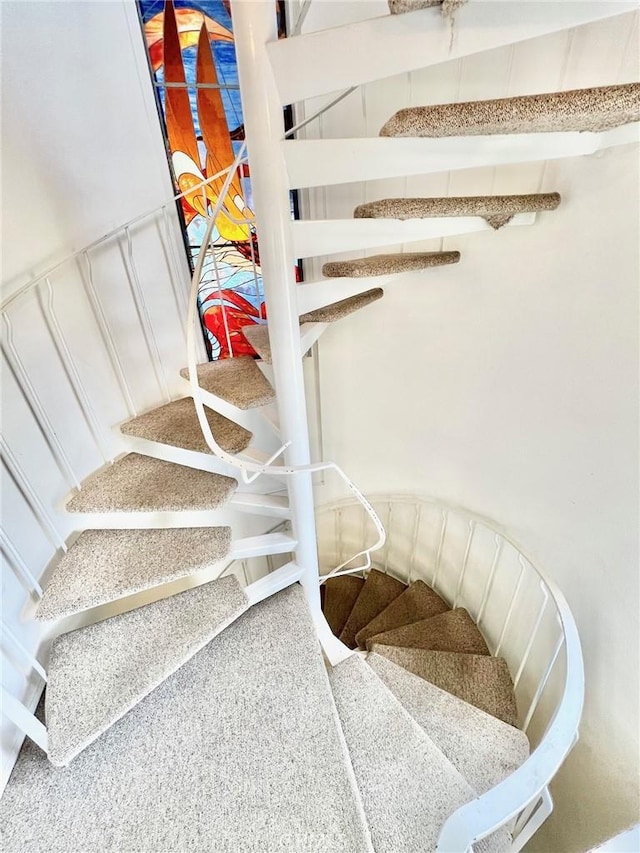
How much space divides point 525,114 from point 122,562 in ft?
5.64

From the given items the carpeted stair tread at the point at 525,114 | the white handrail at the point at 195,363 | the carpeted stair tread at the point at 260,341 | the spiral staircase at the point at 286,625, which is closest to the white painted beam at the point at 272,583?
the spiral staircase at the point at 286,625

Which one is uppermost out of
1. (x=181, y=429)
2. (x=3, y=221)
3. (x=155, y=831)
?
(x=3, y=221)

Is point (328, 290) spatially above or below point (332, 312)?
above

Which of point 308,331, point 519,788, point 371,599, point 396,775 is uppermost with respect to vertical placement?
point 308,331

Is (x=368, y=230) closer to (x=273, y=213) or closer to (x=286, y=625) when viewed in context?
(x=273, y=213)

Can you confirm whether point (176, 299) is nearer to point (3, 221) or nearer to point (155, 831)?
point (3, 221)

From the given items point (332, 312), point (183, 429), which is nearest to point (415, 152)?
point (332, 312)

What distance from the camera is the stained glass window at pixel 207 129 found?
165 centimetres

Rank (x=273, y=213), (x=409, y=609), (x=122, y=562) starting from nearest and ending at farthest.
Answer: (x=273, y=213) < (x=122, y=562) < (x=409, y=609)

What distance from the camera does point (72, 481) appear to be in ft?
5.39

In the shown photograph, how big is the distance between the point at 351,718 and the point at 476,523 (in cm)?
115

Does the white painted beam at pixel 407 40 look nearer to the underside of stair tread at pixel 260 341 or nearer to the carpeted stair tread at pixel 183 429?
the underside of stair tread at pixel 260 341

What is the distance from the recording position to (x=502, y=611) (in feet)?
6.97

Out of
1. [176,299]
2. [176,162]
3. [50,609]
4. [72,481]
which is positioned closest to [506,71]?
[176,162]
